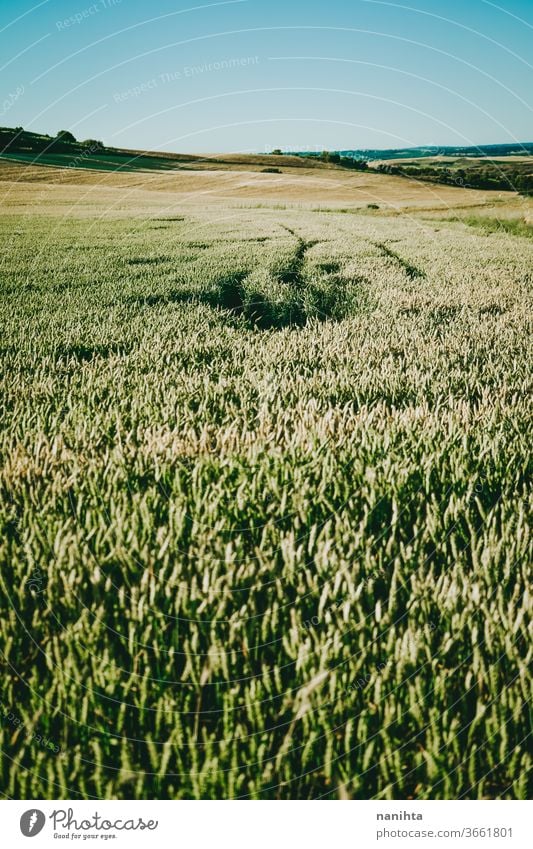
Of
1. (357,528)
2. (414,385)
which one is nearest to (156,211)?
(414,385)

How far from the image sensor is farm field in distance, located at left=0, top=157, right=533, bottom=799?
4.00 ft

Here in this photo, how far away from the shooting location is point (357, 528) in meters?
1.86

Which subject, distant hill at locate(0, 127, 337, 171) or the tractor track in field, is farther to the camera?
distant hill at locate(0, 127, 337, 171)

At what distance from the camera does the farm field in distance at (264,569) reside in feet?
4.00

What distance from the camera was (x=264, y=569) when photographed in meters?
1.58

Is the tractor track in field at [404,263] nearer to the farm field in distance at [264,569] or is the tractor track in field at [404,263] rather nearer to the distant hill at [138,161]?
the farm field in distance at [264,569]
